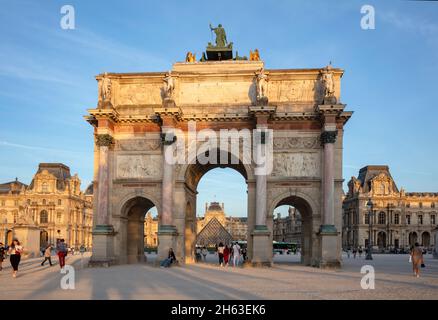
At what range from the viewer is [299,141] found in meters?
29.7

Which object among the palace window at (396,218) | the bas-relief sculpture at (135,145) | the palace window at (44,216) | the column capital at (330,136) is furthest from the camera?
the palace window at (396,218)

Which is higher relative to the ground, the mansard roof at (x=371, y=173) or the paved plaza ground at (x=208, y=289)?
the mansard roof at (x=371, y=173)

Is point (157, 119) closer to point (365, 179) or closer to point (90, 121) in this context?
point (90, 121)

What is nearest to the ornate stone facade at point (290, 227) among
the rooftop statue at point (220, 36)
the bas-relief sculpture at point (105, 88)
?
the rooftop statue at point (220, 36)

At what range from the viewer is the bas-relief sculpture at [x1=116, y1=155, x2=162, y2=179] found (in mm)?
30375

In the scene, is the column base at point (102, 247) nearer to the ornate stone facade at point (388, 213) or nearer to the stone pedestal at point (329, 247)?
the stone pedestal at point (329, 247)

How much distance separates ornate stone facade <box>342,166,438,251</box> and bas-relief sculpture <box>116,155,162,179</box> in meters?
80.5

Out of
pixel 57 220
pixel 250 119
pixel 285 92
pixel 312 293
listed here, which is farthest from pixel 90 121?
pixel 57 220

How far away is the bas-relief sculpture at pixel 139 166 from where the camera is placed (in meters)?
30.4

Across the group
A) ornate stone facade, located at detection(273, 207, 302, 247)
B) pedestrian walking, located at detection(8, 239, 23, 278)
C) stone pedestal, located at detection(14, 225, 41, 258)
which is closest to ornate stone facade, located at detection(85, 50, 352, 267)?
pedestrian walking, located at detection(8, 239, 23, 278)

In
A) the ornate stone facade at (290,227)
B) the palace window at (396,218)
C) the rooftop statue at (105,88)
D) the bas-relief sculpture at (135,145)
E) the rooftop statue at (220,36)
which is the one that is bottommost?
the ornate stone facade at (290,227)

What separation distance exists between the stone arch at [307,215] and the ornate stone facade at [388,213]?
76.3 metres

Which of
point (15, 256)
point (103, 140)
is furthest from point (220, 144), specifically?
point (15, 256)

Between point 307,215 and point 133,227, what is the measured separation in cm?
1088
